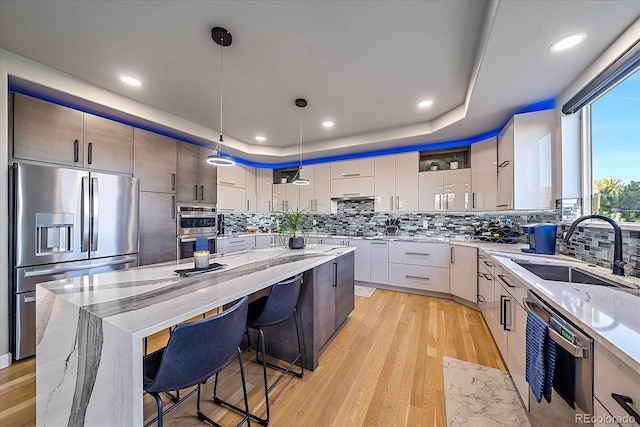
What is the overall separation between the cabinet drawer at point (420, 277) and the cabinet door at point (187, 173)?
3284 millimetres

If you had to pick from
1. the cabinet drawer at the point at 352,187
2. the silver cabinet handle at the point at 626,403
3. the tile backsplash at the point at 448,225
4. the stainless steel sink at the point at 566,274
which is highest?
the cabinet drawer at the point at 352,187

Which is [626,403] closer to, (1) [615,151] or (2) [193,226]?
(1) [615,151]

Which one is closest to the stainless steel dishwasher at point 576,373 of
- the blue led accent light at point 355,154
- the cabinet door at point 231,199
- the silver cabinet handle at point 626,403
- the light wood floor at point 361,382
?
→ the silver cabinet handle at point 626,403

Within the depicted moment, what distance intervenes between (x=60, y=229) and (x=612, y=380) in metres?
3.71

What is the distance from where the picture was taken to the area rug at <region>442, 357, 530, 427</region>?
1455mm

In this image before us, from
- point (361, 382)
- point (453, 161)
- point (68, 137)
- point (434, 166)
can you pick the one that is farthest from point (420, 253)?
point (68, 137)

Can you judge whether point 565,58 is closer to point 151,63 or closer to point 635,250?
point 635,250

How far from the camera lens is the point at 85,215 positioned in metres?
2.38

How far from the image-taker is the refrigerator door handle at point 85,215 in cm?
237

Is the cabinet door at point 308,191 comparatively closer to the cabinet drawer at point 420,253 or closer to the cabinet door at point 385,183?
the cabinet door at point 385,183

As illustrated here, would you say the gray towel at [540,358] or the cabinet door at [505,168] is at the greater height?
the cabinet door at [505,168]

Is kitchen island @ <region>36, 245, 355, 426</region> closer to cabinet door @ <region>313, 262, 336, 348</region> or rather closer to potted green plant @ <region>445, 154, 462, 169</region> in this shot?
cabinet door @ <region>313, 262, 336, 348</region>

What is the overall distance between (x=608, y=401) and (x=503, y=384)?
124cm

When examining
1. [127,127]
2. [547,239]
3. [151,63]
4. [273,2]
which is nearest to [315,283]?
[273,2]
